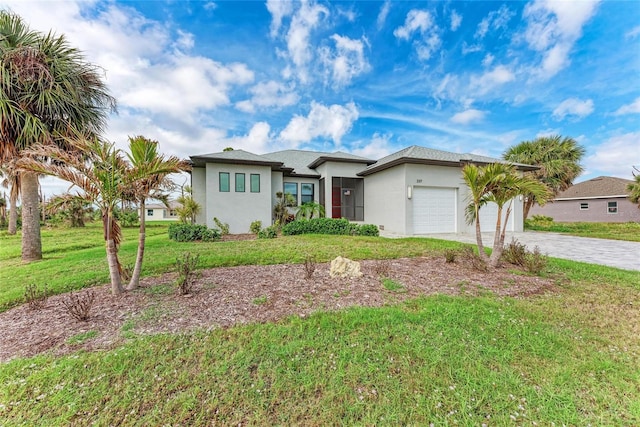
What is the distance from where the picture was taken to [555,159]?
16.9 meters

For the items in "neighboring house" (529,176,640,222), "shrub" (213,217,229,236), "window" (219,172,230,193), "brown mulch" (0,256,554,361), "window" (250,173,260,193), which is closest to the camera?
"brown mulch" (0,256,554,361)

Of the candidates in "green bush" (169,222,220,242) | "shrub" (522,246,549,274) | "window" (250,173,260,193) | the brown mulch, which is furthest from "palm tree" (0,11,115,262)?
"shrub" (522,246,549,274)

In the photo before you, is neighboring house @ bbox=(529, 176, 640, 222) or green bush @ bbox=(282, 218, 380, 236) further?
neighboring house @ bbox=(529, 176, 640, 222)

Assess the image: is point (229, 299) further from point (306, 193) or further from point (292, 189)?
point (306, 193)

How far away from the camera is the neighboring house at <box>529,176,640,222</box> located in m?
21.5

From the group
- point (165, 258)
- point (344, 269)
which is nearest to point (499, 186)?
point (344, 269)

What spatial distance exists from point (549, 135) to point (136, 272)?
82.1 feet

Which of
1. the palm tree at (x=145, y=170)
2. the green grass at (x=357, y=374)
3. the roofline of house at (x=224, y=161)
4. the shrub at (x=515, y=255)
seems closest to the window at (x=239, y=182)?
the roofline of house at (x=224, y=161)

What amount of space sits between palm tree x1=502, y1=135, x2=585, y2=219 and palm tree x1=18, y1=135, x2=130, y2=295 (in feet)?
68.8

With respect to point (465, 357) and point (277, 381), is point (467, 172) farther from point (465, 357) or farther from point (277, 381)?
point (277, 381)

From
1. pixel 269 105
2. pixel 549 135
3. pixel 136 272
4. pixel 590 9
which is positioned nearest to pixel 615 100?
pixel 590 9

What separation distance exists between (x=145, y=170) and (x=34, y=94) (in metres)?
7.02

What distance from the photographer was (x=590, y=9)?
7836mm

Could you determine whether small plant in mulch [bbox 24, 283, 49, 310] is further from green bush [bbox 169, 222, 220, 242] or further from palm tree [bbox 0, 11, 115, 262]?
green bush [bbox 169, 222, 220, 242]
